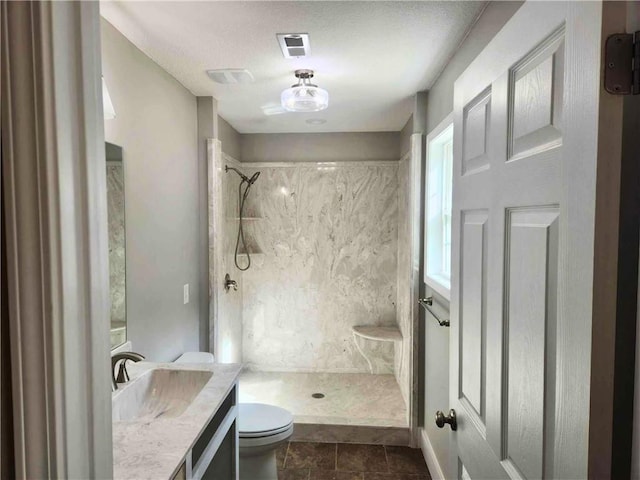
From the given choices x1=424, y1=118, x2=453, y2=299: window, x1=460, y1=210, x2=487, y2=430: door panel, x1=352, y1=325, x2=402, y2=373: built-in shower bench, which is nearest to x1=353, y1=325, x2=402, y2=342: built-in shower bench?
x1=352, y1=325, x2=402, y2=373: built-in shower bench

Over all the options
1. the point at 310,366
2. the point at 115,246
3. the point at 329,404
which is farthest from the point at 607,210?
the point at 310,366

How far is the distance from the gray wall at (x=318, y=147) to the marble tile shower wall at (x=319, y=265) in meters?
0.09

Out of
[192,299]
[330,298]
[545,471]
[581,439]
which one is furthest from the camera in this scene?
[330,298]

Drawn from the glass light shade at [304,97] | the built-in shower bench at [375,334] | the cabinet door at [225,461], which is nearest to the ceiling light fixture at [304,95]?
the glass light shade at [304,97]

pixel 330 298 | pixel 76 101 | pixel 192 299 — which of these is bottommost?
pixel 330 298

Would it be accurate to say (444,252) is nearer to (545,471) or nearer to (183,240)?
(183,240)

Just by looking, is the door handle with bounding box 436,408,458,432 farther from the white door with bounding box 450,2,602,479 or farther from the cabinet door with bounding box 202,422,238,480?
the cabinet door with bounding box 202,422,238,480

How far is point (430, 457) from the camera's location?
8.11 feet

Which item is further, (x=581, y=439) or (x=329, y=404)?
(x=329, y=404)

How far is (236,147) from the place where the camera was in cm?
361

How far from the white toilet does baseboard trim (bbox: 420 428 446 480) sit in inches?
35.9

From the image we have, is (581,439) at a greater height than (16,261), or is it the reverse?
(16,261)

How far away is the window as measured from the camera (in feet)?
7.98

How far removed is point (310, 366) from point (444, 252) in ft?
6.58
